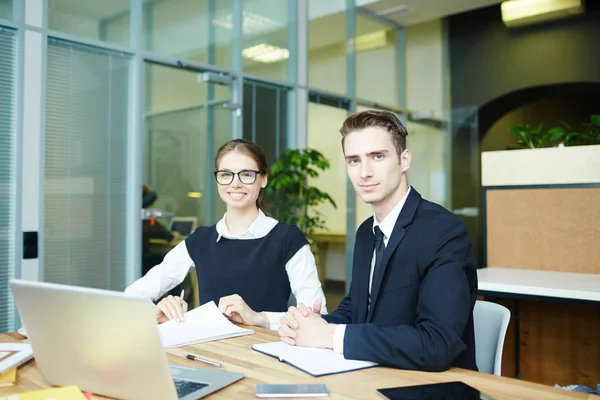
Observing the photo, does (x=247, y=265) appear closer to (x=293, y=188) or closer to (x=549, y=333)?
(x=549, y=333)

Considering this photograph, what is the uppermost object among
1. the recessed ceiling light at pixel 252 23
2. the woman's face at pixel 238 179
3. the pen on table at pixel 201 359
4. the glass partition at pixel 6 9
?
the recessed ceiling light at pixel 252 23

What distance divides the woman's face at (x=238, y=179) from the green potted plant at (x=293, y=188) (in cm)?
251

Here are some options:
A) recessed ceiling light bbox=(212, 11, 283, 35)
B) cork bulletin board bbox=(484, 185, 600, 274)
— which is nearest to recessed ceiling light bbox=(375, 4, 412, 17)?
recessed ceiling light bbox=(212, 11, 283, 35)

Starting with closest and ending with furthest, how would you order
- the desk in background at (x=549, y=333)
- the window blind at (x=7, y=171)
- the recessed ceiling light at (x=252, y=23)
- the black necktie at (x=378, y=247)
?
the black necktie at (x=378, y=247)
the desk in background at (x=549, y=333)
the window blind at (x=7, y=171)
the recessed ceiling light at (x=252, y=23)

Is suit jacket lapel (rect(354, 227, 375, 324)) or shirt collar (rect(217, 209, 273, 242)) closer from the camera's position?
suit jacket lapel (rect(354, 227, 375, 324))

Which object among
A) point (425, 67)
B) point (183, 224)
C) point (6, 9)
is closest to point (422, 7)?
point (425, 67)

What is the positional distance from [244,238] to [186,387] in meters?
1.11

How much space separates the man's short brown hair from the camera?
5.09ft

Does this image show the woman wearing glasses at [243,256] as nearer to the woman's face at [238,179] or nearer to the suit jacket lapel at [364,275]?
the woman's face at [238,179]

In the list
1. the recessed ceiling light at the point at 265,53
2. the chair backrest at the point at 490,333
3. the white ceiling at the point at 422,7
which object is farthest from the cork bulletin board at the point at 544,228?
the white ceiling at the point at 422,7

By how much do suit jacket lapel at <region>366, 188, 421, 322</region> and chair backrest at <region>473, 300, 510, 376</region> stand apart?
393 millimetres

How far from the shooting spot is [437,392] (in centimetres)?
101

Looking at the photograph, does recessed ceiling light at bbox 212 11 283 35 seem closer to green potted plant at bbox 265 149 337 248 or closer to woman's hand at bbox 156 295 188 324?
green potted plant at bbox 265 149 337 248

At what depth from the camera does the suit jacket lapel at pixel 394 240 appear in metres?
1.47
